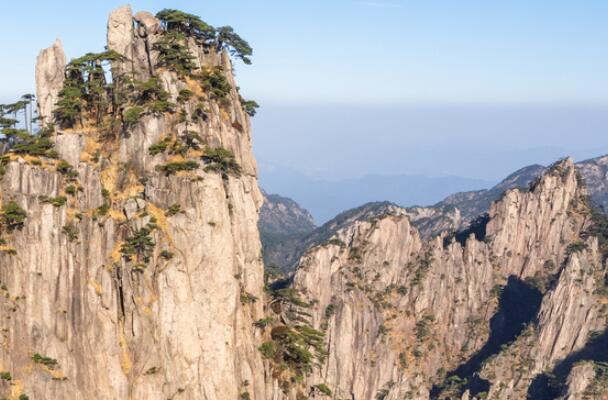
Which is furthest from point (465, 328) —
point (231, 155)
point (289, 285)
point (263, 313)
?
point (231, 155)

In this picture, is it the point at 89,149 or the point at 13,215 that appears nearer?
the point at 13,215

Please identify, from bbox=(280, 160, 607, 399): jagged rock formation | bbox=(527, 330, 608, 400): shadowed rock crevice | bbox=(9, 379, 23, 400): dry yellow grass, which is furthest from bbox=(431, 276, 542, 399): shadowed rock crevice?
bbox=(9, 379, 23, 400): dry yellow grass

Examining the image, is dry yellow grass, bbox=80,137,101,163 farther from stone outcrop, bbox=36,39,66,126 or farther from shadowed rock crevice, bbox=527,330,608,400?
shadowed rock crevice, bbox=527,330,608,400

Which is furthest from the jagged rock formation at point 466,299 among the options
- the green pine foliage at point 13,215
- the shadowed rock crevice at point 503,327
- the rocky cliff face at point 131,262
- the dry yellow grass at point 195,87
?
the green pine foliage at point 13,215

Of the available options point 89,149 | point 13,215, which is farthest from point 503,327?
point 13,215

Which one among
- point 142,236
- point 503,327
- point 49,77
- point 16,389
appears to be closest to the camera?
point 16,389

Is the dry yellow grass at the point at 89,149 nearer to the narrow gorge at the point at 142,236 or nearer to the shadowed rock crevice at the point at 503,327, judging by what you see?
the narrow gorge at the point at 142,236

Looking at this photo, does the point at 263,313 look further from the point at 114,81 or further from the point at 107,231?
the point at 114,81

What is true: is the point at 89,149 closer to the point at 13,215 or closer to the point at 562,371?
the point at 13,215

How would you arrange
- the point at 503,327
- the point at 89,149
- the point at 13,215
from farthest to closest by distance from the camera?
the point at 503,327 < the point at 89,149 < the point at 13,215
